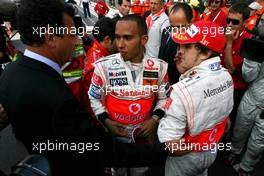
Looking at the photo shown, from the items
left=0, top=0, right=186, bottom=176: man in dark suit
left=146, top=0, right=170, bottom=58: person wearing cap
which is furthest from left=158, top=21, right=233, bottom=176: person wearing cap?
left=146, top=0, right=170, bottom=58: person wearing cap

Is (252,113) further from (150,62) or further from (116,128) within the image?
(116,128)

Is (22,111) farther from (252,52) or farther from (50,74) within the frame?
(252,52)

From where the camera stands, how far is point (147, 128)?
1.93 m

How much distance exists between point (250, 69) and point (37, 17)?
193cm

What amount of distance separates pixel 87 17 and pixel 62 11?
609 inches

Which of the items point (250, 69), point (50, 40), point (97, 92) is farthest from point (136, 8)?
point (50, 40)

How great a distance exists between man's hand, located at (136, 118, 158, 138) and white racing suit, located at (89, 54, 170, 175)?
4 cm

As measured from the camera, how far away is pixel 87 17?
51.9 ft

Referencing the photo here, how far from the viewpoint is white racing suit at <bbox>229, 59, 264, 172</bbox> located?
229 centimetres

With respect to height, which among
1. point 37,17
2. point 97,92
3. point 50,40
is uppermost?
point 37,17

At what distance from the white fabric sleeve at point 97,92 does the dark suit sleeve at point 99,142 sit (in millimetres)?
687

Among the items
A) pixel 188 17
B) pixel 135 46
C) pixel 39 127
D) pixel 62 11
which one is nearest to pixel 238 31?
pixel 188 17

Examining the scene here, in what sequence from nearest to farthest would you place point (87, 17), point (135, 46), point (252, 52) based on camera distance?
point (135, 46) → point (252, 52) → point (87, 17)

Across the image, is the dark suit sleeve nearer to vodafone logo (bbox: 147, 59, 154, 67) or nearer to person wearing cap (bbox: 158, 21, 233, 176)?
person wearing cap (bbox: 158, 21, 233, 176)
